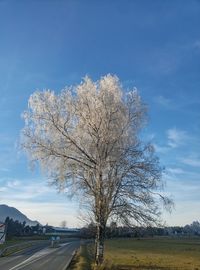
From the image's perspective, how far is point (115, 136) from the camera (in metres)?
25.4

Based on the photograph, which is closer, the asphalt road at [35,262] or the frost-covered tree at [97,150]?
the frost-covered tree at [97,150]

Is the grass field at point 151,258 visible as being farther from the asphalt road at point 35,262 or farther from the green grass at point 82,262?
the asphalt road at point 35,262

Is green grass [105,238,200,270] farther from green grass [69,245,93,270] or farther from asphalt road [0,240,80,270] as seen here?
asphalt road [0,240,80,270]

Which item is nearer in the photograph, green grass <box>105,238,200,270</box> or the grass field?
the grass field

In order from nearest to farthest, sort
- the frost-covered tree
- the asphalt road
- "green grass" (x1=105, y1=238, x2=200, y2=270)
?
the frost-covered tree
the asphalt road
"green grass" (x1=105, y1=238, x2=200, y2=270)

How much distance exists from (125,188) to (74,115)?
508 centimetres

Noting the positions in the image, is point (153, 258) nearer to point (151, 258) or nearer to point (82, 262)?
point (151, 258)

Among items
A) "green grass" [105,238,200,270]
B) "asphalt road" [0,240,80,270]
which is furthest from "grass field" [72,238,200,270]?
"asphalt road" [0,240,80,270]

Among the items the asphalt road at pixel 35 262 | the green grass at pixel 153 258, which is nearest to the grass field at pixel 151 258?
the green grass at pixel 153 258

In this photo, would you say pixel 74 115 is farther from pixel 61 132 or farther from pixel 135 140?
pixel 135 140

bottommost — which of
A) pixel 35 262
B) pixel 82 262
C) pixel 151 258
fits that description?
pixel 82 262

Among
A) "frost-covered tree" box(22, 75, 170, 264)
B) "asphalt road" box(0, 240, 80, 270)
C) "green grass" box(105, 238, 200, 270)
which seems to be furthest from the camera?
"green grass" box(105, 238, 200, 270)

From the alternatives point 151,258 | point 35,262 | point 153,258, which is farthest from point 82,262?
point 153,258

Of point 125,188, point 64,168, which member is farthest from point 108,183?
point 64,168
